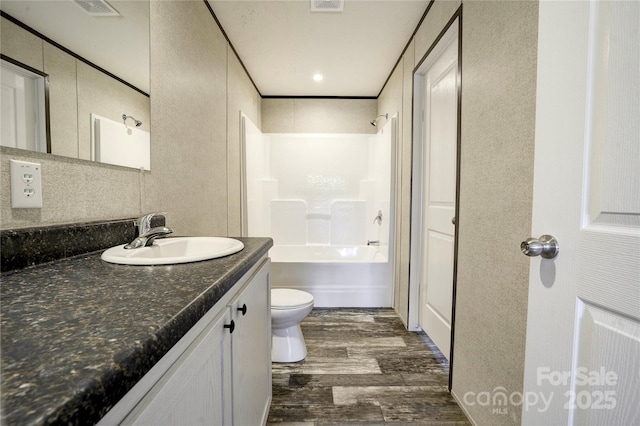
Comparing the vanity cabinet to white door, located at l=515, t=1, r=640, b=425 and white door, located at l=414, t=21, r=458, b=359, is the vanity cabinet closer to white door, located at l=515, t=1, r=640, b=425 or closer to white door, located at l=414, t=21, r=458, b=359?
white door, located at l=515, t=1, r=640, b=425

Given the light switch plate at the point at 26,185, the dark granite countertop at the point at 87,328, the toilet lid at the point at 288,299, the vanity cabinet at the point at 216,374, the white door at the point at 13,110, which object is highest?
the white door at the point at 13,110

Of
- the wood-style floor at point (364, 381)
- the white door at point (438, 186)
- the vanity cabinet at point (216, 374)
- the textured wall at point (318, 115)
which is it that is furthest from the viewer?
the textured wall at point (318, 115)

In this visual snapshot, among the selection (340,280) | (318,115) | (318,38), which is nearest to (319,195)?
(318,115)

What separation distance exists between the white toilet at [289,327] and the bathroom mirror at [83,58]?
1262 millimetres

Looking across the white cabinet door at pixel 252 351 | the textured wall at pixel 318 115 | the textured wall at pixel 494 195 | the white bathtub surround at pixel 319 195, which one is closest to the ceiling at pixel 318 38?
the textured wall at pixel 318 115

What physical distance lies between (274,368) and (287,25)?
7.94ft

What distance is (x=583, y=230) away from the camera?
56 cm

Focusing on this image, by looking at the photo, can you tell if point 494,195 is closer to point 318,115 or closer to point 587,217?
point 587,217

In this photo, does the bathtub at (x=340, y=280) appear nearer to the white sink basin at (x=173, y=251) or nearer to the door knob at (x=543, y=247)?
the white sink basin at (x=173, y=251)

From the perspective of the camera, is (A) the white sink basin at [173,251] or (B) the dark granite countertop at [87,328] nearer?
(B) the dark granite countertop at [87,328]

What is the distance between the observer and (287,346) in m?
1.85

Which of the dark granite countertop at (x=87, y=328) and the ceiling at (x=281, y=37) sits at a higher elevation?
the ceiling at (x=281, y=37)

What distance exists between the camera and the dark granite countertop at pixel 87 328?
26 centimetres

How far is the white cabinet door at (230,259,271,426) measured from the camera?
2.70 ft
